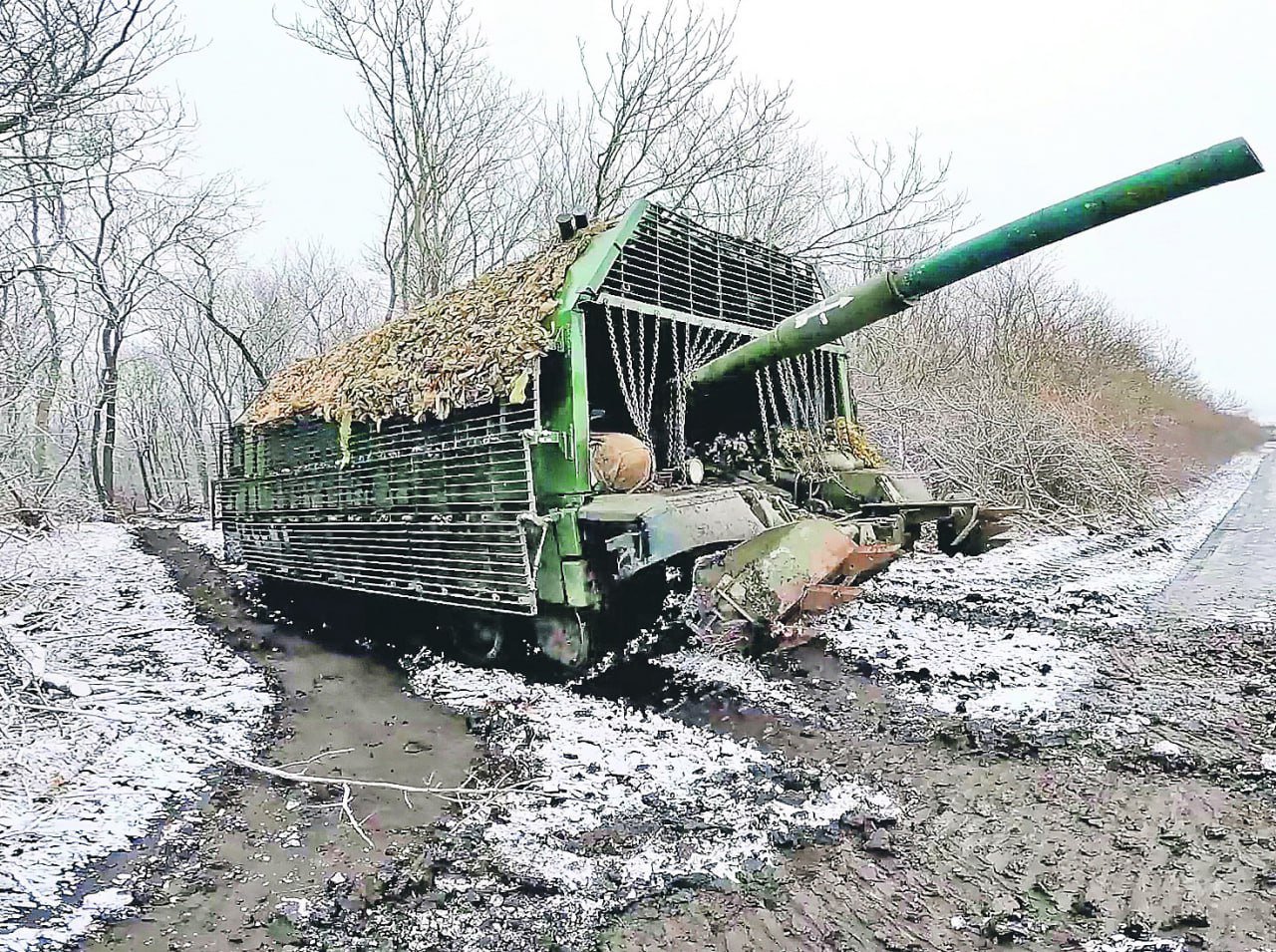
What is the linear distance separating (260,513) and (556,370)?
5.60 meters

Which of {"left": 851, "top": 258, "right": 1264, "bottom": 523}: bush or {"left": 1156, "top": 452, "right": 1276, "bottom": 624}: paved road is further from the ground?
{"left": 851, "top": 258, "right": 1264, "bottom": 523}: bush

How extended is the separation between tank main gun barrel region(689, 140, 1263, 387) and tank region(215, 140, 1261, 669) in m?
0.01

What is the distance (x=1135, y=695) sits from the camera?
191 inches

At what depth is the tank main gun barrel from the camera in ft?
12.5

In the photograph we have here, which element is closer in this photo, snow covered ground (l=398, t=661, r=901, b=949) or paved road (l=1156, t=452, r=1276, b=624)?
snow covered ground (l=398, t=661, r=901, b=949)

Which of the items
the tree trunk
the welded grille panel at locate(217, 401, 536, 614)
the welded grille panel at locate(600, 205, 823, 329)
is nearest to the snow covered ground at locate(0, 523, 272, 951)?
the welded grille panel at locate(217, 401, 536, 614)

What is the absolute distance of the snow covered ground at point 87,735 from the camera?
324cm

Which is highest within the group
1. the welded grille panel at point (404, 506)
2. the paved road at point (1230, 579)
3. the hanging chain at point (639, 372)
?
the hanging chain at point (639, 372)

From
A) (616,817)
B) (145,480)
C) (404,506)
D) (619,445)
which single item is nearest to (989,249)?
(619,445)

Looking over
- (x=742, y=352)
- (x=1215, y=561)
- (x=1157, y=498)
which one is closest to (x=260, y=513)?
(x=742, y=352)

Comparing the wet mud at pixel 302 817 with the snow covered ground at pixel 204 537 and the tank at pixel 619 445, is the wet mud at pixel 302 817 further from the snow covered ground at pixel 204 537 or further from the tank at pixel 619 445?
the snow covered ground at pixel 204 537

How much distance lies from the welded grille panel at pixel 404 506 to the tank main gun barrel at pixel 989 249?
1758mm

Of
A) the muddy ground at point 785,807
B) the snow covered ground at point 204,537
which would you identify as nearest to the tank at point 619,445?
the muddy ground at point 785,807

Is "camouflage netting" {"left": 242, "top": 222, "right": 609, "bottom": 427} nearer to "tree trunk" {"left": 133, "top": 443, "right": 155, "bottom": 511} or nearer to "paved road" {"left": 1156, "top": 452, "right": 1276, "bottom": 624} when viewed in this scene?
→ "paved road" {"left": 1156, "top": 452, "right": 1276, "bottom": 624}
